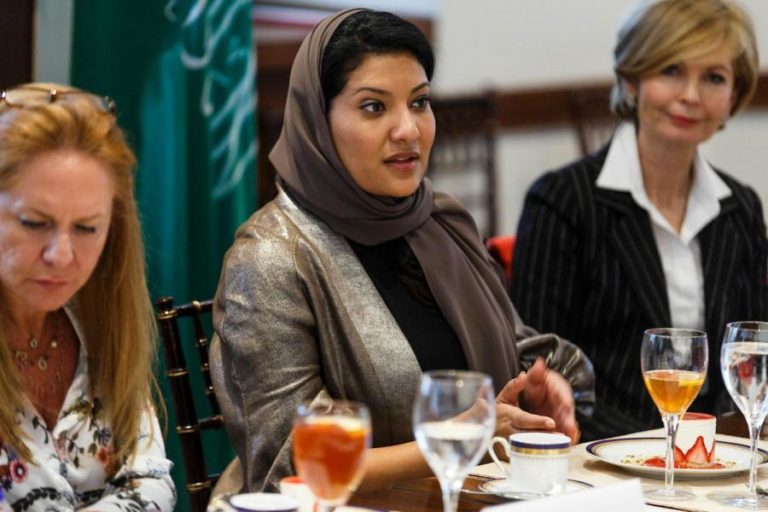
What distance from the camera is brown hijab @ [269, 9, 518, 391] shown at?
6.46 feet

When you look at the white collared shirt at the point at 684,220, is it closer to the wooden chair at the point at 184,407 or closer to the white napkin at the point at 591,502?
the wooden chair at the point at 184,407

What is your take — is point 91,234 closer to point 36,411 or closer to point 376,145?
point 36,411

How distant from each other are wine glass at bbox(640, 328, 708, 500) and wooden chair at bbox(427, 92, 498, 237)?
2621 mm

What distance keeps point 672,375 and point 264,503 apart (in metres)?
0.60

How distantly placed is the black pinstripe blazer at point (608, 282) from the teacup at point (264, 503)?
1413 mm

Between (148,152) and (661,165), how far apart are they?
114 cm

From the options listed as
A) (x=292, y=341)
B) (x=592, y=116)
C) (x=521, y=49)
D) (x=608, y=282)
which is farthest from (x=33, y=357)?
(x=521, y=49)

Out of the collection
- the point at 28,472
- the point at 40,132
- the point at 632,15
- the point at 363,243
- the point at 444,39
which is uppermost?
the point at 444,39

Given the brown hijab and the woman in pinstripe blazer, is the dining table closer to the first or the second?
the brown hijab

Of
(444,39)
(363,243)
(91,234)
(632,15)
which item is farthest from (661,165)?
(444,39)

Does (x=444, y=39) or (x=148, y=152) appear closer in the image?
Answer: (x=148, y=152)

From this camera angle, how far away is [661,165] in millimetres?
2734

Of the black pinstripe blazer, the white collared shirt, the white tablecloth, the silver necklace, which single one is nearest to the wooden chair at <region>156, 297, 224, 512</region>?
the silver necklace

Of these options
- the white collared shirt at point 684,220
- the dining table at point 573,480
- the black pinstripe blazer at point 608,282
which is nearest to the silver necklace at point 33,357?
the dining table at point 573,480
